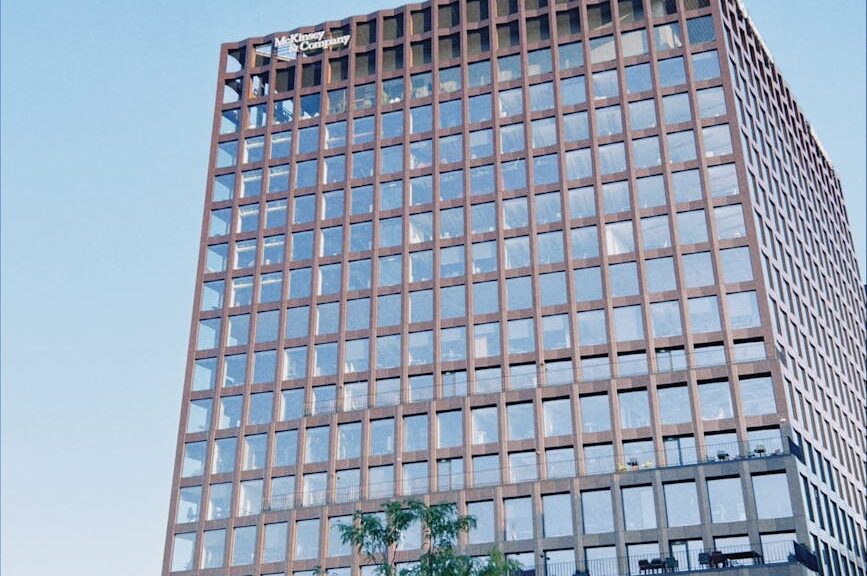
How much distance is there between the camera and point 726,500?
7100cm

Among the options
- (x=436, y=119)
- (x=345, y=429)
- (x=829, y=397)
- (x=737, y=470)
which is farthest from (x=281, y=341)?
(x=829, y=397)

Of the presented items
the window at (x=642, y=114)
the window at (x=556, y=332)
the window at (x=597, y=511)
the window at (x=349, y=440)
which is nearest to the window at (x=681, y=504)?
the window at (x=597, y=511)

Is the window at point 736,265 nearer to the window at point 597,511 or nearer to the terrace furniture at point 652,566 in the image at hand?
the window at point 597,511

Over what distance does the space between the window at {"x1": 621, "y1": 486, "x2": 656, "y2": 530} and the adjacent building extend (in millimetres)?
242

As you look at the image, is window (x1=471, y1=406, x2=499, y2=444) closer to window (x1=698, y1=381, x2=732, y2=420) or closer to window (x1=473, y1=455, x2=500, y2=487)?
window (x1=473, y1=455, x2=500, y2=487)

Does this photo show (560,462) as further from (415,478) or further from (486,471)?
(415,478)

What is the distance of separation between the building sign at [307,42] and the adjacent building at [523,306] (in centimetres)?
30

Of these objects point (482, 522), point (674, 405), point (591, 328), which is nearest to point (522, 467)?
point (482, 522)

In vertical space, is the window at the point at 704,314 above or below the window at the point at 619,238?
below

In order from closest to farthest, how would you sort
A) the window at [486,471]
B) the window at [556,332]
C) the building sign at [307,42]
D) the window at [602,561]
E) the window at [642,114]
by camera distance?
the window at [602,561]
the window at [486,471]
the window at [556,332]
the window at [642,114]
the building sign at [307,42]

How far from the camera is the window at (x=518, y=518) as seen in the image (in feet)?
246

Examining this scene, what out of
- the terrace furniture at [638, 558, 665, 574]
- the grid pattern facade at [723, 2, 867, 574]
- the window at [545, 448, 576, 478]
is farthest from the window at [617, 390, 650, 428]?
the terrace furniture at [638, 558, 665, 574]

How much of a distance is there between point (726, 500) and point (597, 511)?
8670 mm

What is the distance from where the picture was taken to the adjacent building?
2940 inches
